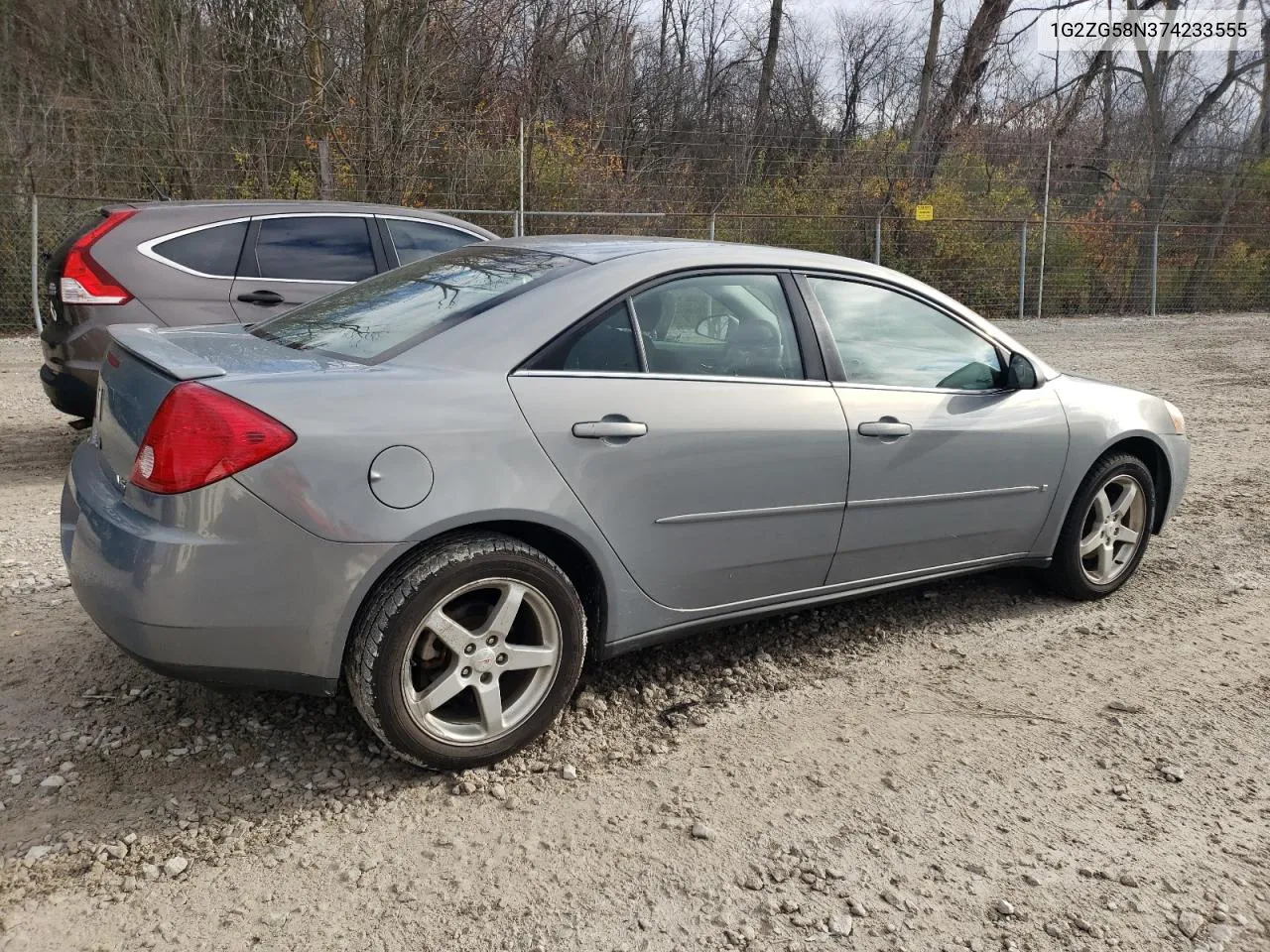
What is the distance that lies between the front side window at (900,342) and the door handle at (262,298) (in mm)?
3992

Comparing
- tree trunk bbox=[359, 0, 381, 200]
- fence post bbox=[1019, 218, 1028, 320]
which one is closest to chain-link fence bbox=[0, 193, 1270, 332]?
fence post bbox=[1019, 218, 1028, 320]

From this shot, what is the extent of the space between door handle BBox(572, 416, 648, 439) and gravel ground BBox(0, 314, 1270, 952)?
0.94 meters

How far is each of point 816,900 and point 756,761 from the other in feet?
2.12

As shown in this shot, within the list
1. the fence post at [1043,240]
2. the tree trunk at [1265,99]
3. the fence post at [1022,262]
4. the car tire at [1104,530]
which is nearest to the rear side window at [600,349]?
the car tire at [1104,530]

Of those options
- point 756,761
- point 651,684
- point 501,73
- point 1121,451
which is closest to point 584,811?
point 756,761

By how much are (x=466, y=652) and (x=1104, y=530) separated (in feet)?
9.67

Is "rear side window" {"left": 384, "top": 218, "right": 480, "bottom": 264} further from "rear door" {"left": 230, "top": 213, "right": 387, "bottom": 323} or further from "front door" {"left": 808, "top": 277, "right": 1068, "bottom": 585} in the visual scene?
"front door" {"left": 808, "top": 277, "right": 1068, "bottom": 585}

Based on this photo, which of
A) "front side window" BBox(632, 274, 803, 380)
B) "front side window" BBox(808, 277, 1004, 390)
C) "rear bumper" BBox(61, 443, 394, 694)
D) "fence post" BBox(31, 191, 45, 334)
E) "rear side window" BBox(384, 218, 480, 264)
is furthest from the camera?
"fence post" BBox(31, 191, 45, 334)

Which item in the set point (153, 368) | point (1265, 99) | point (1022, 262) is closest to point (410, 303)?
point (153, 368)

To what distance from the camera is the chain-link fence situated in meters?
17.1

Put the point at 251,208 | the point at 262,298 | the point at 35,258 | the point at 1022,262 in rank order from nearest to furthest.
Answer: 1. the point at 262,298
2. the point at 251,208
3. the point at 35,258
4. the point at 1022,262

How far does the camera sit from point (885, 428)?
143 inches

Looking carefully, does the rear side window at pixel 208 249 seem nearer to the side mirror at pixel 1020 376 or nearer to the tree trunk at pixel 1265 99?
the side mirror at pixel 1020 376

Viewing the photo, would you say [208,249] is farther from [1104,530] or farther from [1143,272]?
[1143,272]
